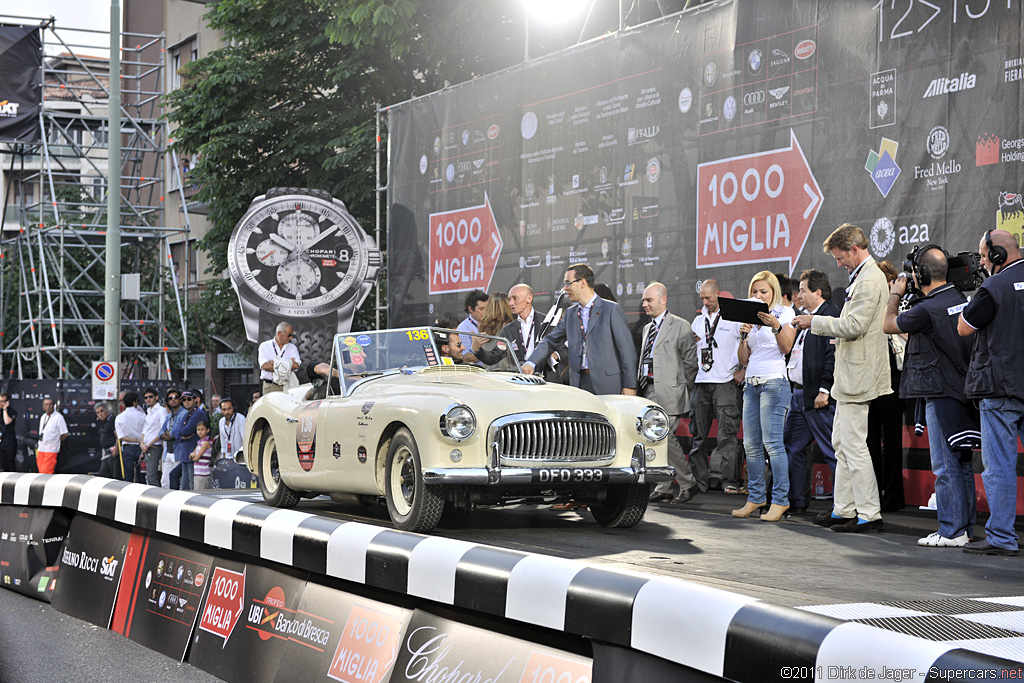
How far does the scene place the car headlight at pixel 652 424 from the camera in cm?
855

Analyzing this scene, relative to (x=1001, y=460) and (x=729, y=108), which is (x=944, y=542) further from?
(x=729, y=108)

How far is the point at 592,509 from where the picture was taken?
357 inches

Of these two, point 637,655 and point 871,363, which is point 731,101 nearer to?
point 871,363

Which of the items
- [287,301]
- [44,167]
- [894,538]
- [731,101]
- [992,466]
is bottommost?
[894,538]

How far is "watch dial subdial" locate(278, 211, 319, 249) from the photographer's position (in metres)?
16.7

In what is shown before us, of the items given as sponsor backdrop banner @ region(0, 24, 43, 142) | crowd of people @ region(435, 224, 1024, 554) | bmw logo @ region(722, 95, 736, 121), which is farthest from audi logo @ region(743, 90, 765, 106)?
sponsor backdrop banner @ region(0, 24, 43, 142)

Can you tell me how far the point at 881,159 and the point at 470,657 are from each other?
25.3ft

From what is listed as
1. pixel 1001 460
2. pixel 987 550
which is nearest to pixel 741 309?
pixel 1001 460

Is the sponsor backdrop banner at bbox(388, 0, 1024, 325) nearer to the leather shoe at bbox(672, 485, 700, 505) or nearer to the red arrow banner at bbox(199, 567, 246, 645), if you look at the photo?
the leather shoe at bbox(672, 485, 700, 505)

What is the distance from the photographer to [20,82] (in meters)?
29.5

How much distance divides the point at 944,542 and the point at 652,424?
6.76 ft

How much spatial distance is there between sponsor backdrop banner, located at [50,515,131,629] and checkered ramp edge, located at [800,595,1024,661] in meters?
3.76

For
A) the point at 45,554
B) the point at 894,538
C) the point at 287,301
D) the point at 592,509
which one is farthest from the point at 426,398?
the point at 287,301

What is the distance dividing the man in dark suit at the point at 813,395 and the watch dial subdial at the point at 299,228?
8862 millimetres
